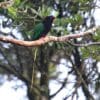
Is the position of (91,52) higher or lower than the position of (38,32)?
lower

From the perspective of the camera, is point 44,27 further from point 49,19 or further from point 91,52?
point 91,52

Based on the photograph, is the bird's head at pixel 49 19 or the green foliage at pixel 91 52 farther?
the green foliage at pixel 91 52

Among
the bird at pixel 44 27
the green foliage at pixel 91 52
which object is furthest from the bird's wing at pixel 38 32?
the green foliage at pixel 91 52

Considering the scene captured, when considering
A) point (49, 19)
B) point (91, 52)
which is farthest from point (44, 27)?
point (91, 52)

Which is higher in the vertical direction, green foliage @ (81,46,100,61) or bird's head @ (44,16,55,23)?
bird's head @ (44,16,55,23)

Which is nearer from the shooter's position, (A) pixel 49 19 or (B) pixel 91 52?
(A) pixel 49 19

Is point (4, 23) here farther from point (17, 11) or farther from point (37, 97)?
point (37, 97)

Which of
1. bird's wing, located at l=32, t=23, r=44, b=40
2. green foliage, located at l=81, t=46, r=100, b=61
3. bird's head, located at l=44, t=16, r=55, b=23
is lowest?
green foliage, located at l=81, t=46, r=100, b=61

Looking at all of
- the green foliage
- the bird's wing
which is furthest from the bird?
the green foliage

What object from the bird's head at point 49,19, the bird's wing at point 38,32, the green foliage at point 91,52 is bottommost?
the green foliage at point 91,52

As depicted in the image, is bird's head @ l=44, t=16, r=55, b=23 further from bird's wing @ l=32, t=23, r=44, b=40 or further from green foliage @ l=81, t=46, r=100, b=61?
green foliage @ l=81, t=46, r=100, b=61

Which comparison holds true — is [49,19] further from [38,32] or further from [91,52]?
[91,52]

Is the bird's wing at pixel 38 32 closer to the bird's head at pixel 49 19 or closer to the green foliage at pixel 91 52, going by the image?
the bird's head at pixel 49 19

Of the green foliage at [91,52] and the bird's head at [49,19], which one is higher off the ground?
the bird's head at [49,19]
